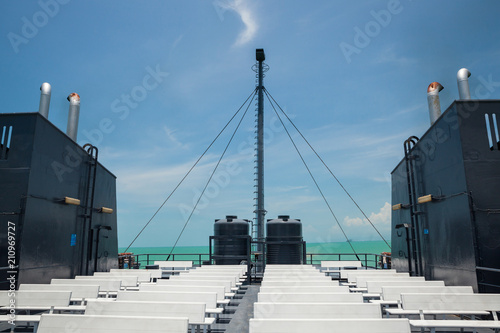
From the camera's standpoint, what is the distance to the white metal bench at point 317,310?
400cm

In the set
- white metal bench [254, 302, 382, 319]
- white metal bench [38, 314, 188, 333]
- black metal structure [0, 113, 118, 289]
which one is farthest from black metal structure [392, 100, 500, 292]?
black metal structure [0, 113, 118, 289]

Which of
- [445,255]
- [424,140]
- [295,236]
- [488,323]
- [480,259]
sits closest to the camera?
[488,323]

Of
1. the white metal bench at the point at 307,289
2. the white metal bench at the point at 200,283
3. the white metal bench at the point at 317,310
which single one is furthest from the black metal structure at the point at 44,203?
the white metal bench at the point at 317,310

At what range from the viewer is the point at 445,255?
25.5ft

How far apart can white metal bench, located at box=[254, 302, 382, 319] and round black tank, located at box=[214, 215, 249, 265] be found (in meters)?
10.8

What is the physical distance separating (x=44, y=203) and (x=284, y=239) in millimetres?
10166

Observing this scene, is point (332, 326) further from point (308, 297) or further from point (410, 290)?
point (410, 290)

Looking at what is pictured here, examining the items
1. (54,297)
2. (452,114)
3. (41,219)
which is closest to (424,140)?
(452,114)

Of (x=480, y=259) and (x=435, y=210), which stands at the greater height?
(x=435, y=210)

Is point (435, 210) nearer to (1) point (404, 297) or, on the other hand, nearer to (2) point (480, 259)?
(2) point (480, 259)

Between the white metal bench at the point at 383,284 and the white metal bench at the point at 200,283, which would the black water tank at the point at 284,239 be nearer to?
the white metal bench at the point at 200,283

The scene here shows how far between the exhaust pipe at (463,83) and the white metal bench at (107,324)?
931 cm

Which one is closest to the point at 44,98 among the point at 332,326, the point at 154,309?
the point at 154,309

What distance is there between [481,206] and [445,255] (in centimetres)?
166
